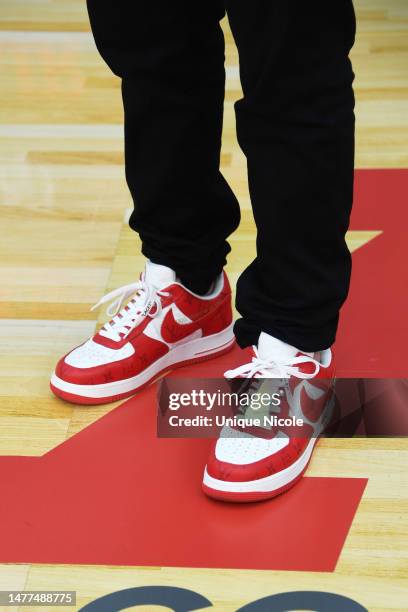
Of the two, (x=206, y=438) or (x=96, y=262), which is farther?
(x=96, y=262)

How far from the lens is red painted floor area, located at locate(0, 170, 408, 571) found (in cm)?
100

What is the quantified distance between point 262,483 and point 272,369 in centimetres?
13

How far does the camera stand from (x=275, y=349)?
1.11 metres

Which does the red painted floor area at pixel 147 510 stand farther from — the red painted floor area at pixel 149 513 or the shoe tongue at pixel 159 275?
the shoe tongue at pixel 159 275

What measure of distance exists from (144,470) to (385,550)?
0.94 feet

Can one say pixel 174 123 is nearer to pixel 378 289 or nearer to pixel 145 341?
pixel 145 341

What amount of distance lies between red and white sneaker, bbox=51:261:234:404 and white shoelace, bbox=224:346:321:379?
166 mm

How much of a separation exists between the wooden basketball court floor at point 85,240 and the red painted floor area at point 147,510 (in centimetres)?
2

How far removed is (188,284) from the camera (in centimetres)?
125

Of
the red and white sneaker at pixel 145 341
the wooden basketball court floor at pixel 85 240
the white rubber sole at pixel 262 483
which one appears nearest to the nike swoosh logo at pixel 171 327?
the red and white sneaker at pixel 145 341

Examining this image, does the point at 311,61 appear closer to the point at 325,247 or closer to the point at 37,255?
the point at 325,247

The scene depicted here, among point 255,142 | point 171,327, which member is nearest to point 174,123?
point 255,142

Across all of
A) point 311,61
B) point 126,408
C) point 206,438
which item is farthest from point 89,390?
point 311,61

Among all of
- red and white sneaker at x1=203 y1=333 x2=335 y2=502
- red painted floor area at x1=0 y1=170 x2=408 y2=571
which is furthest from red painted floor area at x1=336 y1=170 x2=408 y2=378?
red and white sneaker at x1=203 y1=333 x2=335 y2=502
